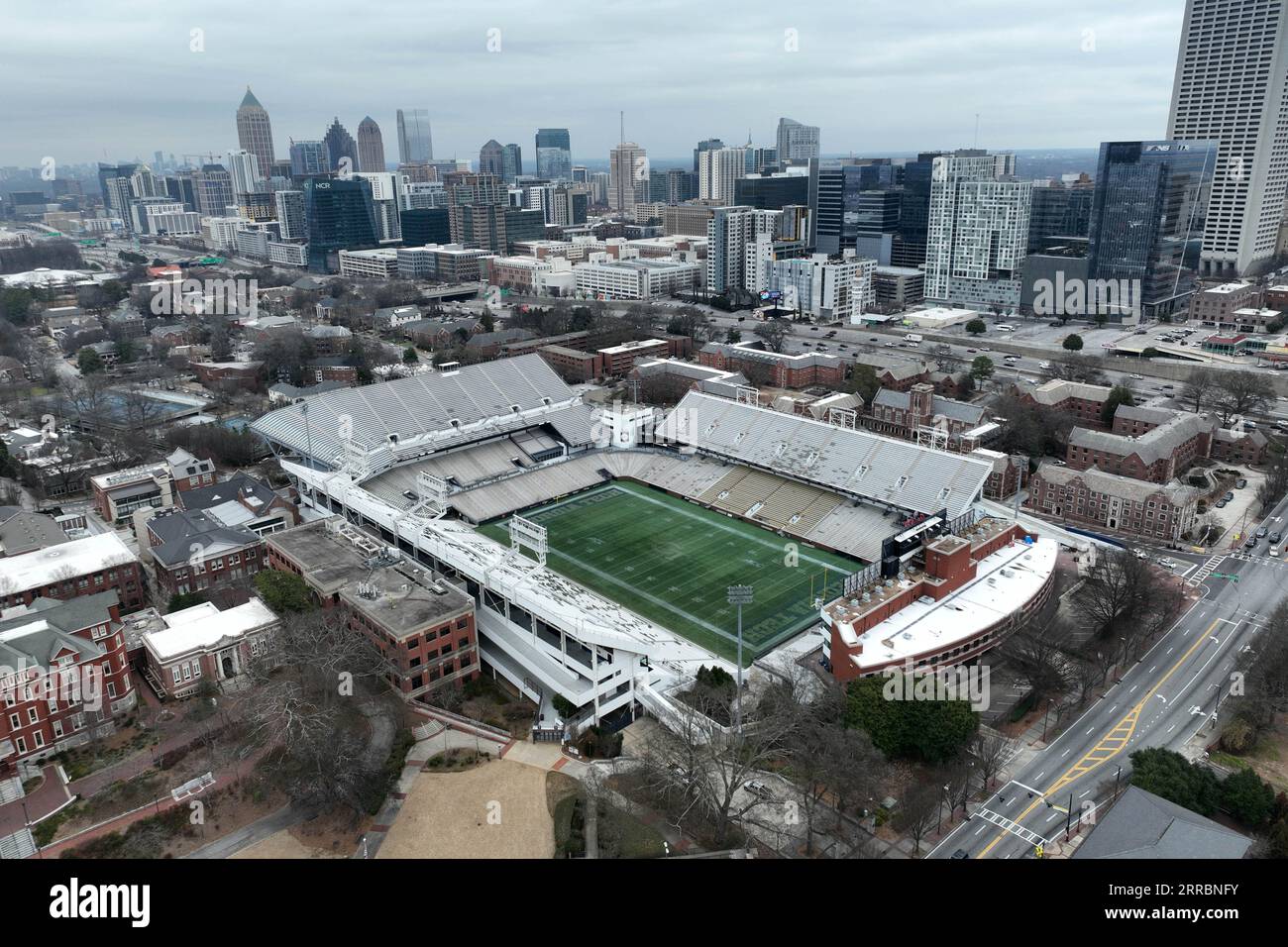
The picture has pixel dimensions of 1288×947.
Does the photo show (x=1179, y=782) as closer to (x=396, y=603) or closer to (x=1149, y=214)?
(x=396, y=603)

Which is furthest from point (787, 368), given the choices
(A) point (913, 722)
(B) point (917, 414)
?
(A) point (913, 722)

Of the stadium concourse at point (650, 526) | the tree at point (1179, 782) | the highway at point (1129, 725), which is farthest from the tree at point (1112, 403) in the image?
the tree at point (1179, 782)

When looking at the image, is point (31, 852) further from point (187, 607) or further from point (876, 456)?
point (876, 456)

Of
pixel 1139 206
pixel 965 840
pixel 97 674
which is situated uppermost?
pixel 1139 206

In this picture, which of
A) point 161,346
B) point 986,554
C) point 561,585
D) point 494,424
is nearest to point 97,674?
point 561,585

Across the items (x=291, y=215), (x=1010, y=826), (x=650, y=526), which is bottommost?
(x=1010, y=826)
